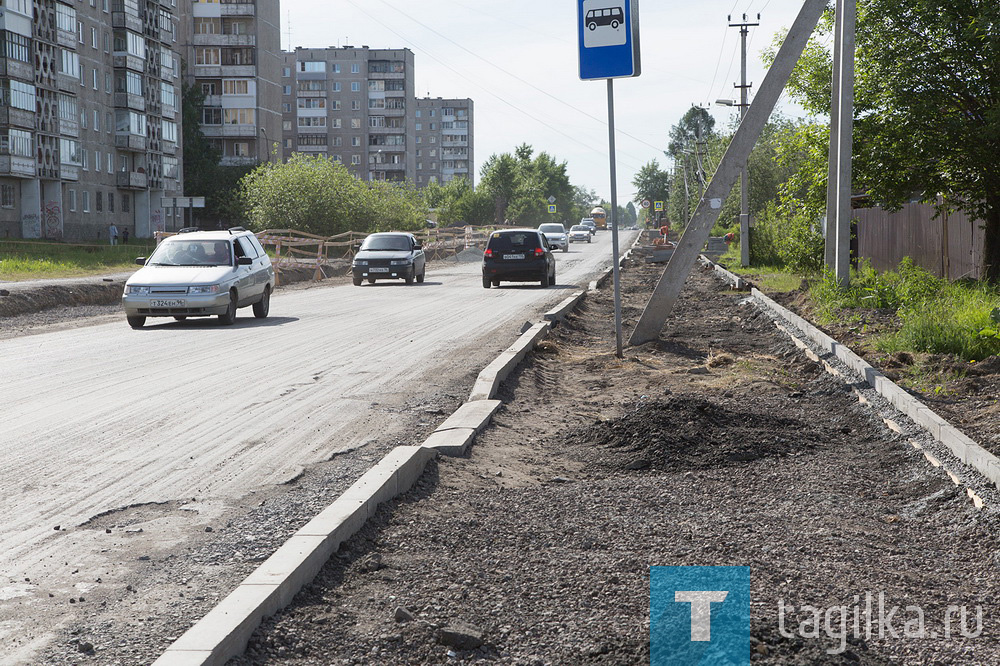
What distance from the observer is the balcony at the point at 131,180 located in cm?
7138

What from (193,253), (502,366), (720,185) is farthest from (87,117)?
(502,366)

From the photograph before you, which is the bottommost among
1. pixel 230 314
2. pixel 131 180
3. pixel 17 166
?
pixel 230 314

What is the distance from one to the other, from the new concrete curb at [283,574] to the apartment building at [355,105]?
452ft

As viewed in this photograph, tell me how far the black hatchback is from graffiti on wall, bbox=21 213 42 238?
3997 cm

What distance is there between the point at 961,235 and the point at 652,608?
1952cm

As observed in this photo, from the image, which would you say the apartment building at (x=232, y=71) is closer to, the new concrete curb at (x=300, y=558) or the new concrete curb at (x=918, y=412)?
the new concrete curb at (x=918, y=412)

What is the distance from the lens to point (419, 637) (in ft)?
12.4

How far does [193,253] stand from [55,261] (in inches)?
759

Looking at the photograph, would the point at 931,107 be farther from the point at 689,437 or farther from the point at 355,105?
the point at 355,105

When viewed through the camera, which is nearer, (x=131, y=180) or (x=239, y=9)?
(x=131, y=180)

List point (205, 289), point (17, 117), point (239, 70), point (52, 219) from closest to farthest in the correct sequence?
point (205, 289)
point (17, 117)
point (52, 219)
point (239, 70)

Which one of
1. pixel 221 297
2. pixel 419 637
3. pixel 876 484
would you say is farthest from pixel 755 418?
pixel 221 297

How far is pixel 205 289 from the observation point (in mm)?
17531

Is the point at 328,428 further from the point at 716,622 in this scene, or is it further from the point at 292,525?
the point at 716,622
